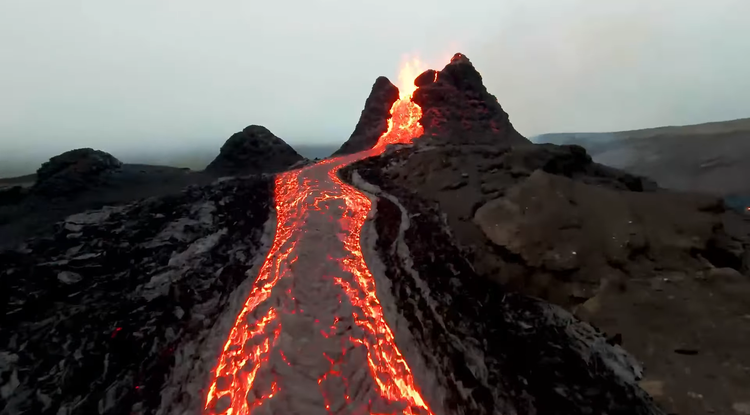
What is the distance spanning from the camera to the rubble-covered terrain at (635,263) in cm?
629

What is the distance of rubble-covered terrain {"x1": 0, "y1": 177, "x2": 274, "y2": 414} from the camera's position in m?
6.06

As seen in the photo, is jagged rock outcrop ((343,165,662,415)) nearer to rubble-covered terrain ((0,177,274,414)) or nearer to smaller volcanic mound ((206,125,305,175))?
rubble-covered terrain ((0,177,274,414))

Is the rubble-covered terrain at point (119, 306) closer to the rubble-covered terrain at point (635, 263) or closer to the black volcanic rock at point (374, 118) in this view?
the rubble-covered terrain at point (635, 263)

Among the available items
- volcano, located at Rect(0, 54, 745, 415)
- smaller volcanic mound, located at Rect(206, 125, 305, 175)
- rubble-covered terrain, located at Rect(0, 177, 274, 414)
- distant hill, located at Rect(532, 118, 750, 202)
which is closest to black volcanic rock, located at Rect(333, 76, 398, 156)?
smaller volcanic mound, located at Rect(206, 125, 305, 175)

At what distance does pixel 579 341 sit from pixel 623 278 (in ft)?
6.85

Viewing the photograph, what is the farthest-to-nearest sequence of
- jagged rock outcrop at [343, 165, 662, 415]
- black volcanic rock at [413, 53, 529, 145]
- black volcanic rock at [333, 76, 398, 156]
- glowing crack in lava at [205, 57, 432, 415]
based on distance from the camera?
black volcanic rock at [333, 76, 398, 156] < black volcanic rock at [413, 53, 529, 145] < jagged rock outcrop at [343, 165, 662, 415] < glowing crack in lava at [205, 57, 432, 415]

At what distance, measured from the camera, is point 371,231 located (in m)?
11.0

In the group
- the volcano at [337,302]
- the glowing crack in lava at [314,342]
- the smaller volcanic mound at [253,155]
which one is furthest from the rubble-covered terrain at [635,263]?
the smaller volcanic mound at [253,155]

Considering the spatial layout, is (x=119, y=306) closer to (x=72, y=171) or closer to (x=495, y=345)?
(x=495, y=345)

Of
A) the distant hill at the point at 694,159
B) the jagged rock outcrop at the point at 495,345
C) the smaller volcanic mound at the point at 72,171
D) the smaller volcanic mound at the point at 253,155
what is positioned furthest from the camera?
the distant hill at the point at 694,159

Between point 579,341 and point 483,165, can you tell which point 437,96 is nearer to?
point 483,165

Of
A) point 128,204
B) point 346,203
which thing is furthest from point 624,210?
point 128,204

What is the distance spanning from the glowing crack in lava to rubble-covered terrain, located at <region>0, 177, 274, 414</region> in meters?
0.54

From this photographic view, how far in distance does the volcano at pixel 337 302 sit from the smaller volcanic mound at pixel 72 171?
333cm
